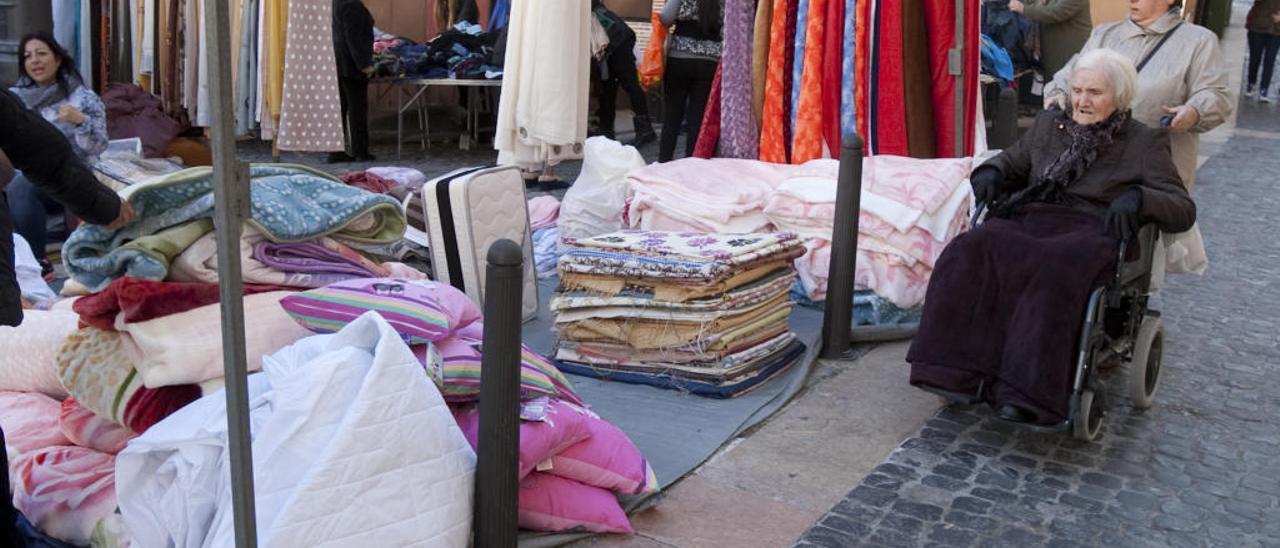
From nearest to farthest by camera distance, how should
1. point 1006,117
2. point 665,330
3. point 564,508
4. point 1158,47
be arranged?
point 564,508 → point 665,330 → point 1158,47 → point 1006,117

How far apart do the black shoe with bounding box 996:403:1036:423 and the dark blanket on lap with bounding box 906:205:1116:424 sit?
26 millimetres

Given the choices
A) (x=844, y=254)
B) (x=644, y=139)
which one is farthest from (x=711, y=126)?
(x=644, y=139)

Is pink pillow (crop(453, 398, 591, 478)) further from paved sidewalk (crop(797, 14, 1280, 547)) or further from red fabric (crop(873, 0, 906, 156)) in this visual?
red fabric (crop(873, 0, 906, 156))

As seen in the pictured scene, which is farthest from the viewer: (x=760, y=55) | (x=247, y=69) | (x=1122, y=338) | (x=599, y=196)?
(x=247, y=69)

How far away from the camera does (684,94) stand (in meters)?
9.09

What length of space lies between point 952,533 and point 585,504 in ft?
3.60

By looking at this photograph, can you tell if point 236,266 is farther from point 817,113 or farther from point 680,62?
point 680,62

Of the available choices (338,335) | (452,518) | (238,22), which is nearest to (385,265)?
(338,335)

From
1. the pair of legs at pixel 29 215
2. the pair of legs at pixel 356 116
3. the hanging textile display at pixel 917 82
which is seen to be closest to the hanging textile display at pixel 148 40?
the pair of legs at pixel 356 116

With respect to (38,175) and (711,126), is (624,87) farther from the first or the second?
(38,175)

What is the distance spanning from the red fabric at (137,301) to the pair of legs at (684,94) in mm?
5596

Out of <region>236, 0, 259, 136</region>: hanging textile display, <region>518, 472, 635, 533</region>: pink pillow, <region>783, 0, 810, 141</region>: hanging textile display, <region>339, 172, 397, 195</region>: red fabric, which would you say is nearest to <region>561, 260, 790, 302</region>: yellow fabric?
<region>518, 472, 635, 533</region>: pink pillow

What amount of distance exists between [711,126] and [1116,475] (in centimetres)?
389

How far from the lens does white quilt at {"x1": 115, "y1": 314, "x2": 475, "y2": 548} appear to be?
116 inches
